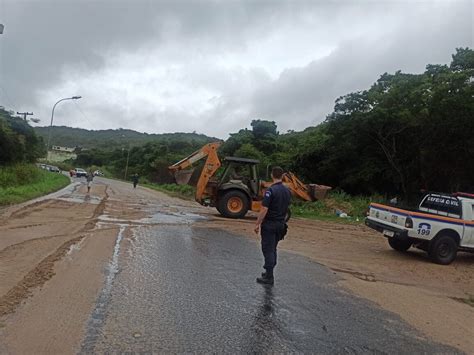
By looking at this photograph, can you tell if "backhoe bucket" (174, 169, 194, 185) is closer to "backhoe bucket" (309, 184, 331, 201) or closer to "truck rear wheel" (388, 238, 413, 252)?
"backhoe bucket" (309, 184, 331, 201)

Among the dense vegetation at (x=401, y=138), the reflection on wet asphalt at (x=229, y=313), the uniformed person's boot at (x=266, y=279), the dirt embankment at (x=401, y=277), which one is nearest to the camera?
the reflection on wet asphalt at (x=229, y=313)

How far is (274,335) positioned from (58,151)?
13751 centimetres

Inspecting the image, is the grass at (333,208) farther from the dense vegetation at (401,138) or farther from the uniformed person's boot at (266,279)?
the uniformed person's boot at (266,279)

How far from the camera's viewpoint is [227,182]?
17953 millimetres

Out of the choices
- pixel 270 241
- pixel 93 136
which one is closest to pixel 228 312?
pixel 270 241

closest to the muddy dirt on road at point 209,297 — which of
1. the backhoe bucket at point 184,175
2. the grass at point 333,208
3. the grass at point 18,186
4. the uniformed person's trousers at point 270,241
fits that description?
the uniformed person's trousers at point 270,241

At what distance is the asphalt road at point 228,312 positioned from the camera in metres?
4.58

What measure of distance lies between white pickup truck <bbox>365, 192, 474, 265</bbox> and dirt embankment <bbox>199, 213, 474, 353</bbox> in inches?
16.8

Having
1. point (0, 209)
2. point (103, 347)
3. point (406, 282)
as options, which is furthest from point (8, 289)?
point (0, 209)

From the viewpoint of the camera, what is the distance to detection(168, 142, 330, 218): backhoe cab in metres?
17.6

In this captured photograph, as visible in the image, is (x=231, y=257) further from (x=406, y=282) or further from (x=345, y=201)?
(x=345, y=201)

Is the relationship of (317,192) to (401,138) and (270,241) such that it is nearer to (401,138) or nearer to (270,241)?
(401,138)

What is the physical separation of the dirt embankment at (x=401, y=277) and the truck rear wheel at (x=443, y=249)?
193 millimetres

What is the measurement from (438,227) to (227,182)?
352 inches
